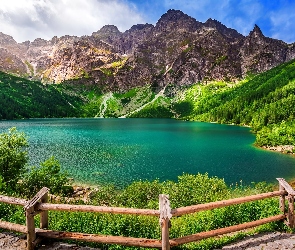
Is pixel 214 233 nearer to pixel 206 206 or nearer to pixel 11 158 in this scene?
pixel 206 206

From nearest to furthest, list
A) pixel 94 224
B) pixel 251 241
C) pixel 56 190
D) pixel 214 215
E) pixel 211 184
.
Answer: pixel 251 241, pixel 94 224, pixel 214 215, pixel 211 184, pixel 56 190

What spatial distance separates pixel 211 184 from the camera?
3562cm

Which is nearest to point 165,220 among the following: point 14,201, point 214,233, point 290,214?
point 214,233

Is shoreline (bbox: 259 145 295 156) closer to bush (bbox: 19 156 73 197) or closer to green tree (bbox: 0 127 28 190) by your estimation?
bush (bbox: 19 156 73 197)

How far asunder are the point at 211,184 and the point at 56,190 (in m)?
24.3

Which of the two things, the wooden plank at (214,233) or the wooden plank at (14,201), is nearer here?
the wooden plank at (214,233)

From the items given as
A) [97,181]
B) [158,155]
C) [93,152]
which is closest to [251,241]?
[97,181]

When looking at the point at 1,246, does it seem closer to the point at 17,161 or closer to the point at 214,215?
the point at 214,215

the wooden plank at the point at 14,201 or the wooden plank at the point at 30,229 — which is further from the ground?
the wooden plank at the point at 14,201

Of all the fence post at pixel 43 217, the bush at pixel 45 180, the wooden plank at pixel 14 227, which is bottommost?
the bush at pixel 45 180

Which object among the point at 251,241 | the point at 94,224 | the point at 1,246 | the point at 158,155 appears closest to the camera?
the point at 1,246

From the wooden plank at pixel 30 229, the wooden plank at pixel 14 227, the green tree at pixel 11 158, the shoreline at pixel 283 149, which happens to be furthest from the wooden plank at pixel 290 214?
the shoreline at pixel 283 149

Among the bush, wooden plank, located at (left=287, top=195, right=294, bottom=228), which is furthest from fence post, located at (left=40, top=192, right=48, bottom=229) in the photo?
the bush

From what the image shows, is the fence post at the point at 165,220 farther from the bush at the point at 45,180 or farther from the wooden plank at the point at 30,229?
the bush at the point at 45,180
